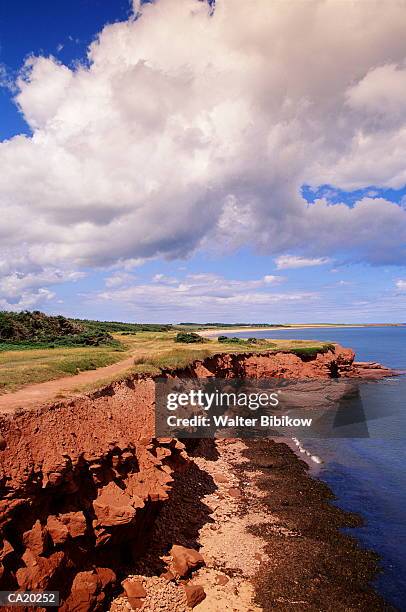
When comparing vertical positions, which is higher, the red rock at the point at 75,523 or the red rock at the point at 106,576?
the red rock at the point at 75,523

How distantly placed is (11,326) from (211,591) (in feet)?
128

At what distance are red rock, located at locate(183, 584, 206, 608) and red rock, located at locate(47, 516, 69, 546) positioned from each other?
5.81 meters

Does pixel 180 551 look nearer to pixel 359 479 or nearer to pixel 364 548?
pixel 364 548

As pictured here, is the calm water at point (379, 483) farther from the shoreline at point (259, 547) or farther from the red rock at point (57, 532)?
the red rock at point (57, 532)

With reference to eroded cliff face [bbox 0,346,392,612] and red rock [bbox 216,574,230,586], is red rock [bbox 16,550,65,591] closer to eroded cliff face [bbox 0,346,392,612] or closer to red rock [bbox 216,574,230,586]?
eroded cliff face [bbox 0,346,392,612]

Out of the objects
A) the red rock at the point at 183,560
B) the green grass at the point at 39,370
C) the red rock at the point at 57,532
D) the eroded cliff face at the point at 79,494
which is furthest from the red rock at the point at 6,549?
the red rock at the point at 183,560

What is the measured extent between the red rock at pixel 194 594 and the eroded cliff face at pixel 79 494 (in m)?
2.93

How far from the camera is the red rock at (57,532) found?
13.4 meters

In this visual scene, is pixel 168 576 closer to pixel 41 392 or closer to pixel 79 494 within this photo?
pixel 79 494

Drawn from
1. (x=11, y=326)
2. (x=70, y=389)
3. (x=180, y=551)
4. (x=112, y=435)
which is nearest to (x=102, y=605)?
(x=180, y=551)

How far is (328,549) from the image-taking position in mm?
19656

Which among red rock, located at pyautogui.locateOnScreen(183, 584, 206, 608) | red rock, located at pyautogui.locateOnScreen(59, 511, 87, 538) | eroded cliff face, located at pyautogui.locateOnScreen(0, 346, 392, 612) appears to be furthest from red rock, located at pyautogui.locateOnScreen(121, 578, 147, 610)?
red rock, located at pyautogui.locateOnScreen(59, 511, 87, 538)

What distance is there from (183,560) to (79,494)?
6.10 m

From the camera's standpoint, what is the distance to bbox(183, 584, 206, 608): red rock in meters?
15.3
